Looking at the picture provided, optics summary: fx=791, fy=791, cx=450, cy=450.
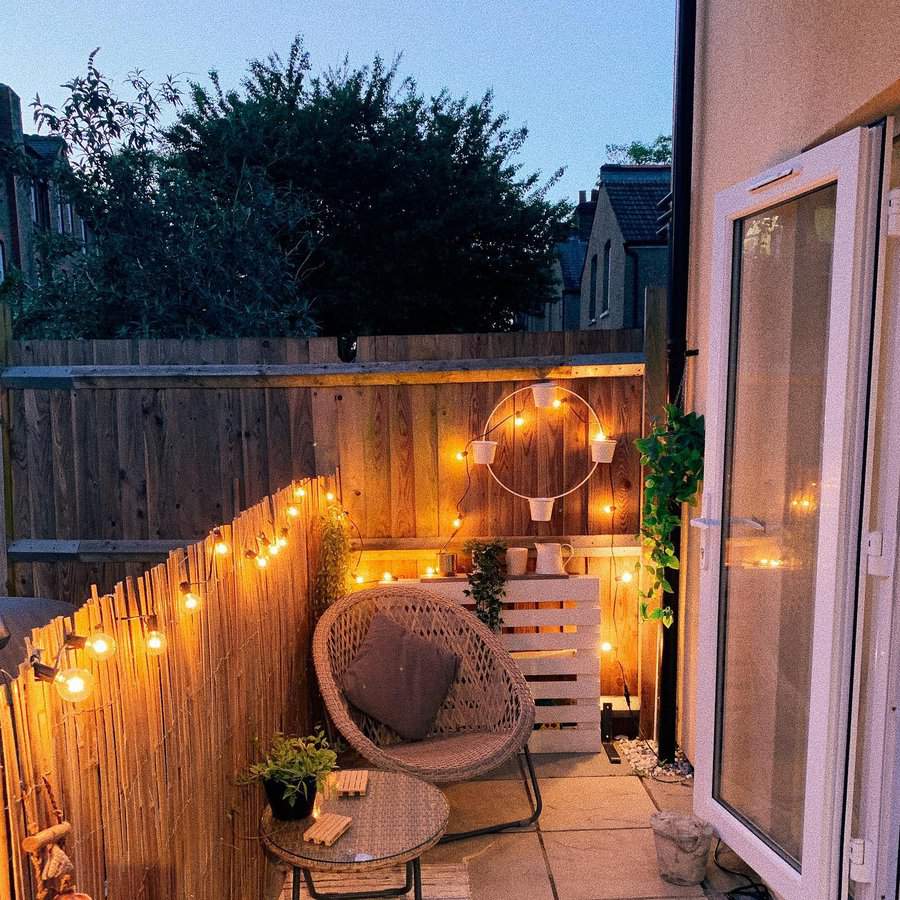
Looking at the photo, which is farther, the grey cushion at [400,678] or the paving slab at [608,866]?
the grey cushion at [400,678]

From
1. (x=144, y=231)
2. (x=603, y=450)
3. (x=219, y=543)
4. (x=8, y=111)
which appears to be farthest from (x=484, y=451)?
(x=8, y=111)

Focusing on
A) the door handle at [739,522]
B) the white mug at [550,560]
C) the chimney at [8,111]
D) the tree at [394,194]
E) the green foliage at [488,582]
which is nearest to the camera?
the door handle at [739,522]

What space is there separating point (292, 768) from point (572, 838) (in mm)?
1288

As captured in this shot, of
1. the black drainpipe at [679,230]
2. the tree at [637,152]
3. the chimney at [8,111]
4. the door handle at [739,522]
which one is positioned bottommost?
the door handle at [739,522]

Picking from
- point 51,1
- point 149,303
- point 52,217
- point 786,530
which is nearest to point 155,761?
point 786,530

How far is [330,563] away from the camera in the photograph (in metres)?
3.47

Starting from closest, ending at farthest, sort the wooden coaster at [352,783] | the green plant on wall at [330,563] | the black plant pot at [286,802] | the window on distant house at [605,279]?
the black plant pot at [286,802] → the wooden coaster at [352,783] → the green plant on wall at [330,563] → the window on distant house at [605,279]

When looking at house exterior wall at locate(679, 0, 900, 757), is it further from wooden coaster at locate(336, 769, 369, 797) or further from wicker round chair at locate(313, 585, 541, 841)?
wooden coaster at locate(336, 769, 369, 797)

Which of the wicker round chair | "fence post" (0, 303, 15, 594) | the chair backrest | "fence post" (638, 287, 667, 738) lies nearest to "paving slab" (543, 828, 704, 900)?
the wicker round chair

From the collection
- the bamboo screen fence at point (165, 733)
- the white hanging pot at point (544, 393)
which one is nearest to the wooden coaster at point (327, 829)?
the bamboo screen fence at point (165, 733)

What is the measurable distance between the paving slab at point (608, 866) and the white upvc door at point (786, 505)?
0.94ft

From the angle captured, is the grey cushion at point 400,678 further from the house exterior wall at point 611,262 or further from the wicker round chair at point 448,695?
the house exterior wall at point 611,262

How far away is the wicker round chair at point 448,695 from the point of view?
2850mm

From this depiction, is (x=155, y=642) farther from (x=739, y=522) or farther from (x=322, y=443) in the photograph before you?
(x=322, y=443)
